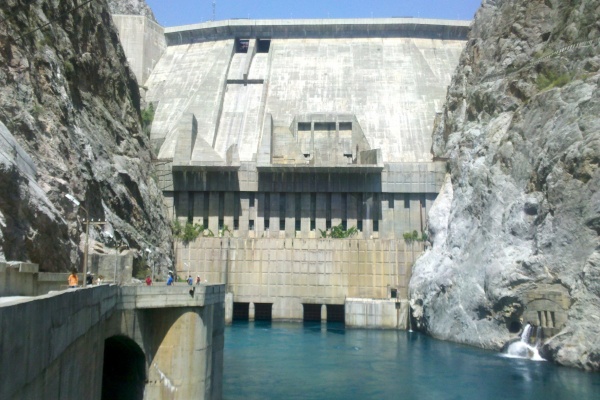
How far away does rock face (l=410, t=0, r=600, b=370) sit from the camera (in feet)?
117

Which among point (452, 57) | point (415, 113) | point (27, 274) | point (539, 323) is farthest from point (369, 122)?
point (27, 274)

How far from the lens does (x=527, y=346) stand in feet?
125

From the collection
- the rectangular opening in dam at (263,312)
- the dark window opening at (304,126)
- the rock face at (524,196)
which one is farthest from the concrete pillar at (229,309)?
the dark window opening at (304,126)

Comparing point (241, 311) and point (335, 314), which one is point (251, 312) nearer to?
point (241, 311)

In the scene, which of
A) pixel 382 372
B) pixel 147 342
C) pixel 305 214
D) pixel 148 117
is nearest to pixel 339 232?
pixel 305 214

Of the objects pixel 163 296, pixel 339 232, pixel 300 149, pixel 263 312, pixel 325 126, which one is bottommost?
pixel 263 312

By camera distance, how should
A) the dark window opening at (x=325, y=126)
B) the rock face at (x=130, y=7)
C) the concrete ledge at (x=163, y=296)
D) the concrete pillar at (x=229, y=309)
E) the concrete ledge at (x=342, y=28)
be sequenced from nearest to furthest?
the concrete ledge at (x=163, y=296), the concrete pillar at (x=229, y=309), the dark window opening at (x=325, y=126), the concrete ledge at (x=342, y=28), the rock face at (x=130, y=7)

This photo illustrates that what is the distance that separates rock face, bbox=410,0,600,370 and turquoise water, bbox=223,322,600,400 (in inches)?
107

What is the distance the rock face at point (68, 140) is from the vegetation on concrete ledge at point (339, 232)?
581 inches

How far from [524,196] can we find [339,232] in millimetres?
20237

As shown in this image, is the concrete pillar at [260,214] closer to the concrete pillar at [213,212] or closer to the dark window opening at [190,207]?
the concrete pillar at [213,212]

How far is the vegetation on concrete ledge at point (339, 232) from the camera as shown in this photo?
57.9 m

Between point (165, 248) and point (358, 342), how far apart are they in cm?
1594

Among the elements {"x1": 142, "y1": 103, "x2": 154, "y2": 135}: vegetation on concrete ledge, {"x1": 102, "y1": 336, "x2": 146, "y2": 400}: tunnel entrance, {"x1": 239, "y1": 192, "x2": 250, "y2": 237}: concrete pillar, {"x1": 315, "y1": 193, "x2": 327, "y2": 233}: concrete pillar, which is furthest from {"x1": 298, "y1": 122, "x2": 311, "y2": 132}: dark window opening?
{"x1": 102, "y1": 336, "x2": 146, "y2": 400}: tunnel entrance
